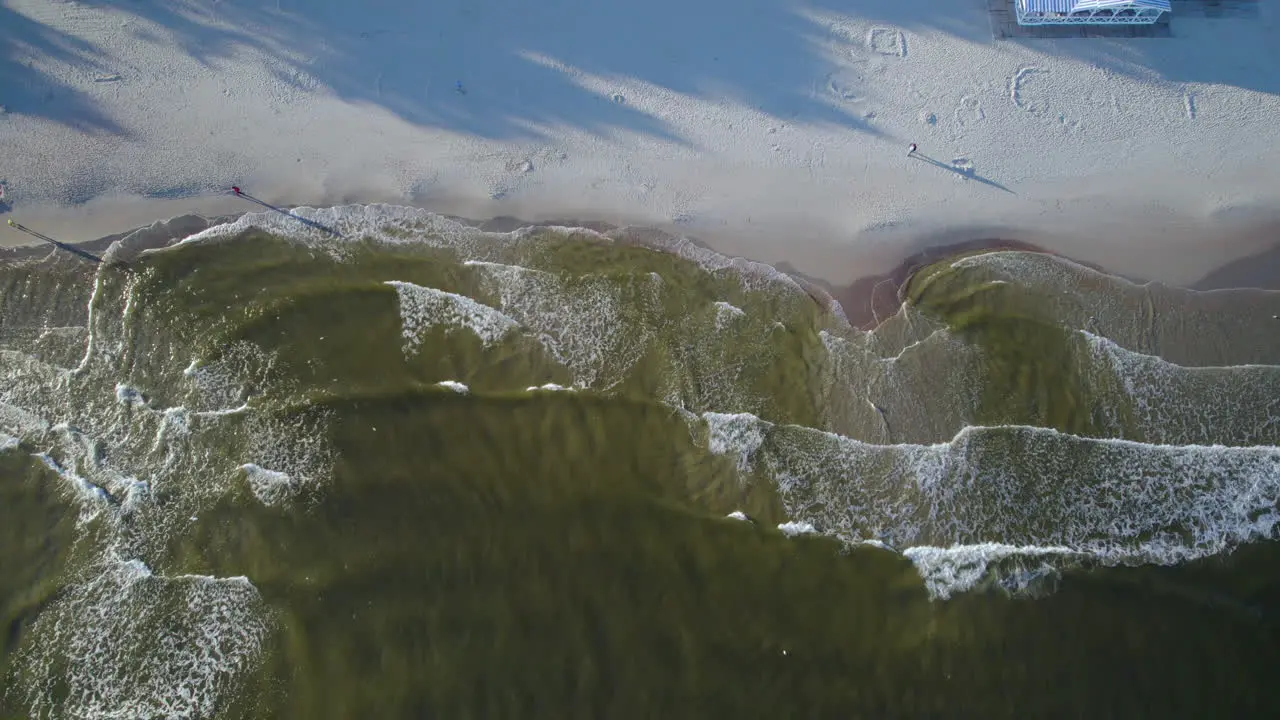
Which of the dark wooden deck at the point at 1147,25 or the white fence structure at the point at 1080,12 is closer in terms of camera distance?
the white fence structure at the point at 1080,12

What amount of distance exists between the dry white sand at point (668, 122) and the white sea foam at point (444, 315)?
1292mm

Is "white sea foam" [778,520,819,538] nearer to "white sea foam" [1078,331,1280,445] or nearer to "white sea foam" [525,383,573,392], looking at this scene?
"white sea foam" [525,383,573,392]

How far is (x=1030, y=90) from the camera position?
10047 mm

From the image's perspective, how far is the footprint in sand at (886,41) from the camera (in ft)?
33.1

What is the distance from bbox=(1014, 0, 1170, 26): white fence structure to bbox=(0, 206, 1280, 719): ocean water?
3.43m

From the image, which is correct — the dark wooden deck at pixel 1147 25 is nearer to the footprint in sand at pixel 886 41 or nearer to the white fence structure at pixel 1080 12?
the white fence structure at pixel 1080 12

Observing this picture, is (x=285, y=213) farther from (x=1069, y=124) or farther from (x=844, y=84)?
(x=1069, y=124)

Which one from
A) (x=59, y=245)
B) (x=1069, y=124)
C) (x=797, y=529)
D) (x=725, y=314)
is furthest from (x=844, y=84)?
(x=59, y=245)

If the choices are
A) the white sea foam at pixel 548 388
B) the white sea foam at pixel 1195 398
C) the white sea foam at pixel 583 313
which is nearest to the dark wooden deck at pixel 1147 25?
the white sea foam at pixel 1195 398

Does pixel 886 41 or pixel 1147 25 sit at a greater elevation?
pixel 1147 25

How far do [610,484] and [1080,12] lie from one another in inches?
349

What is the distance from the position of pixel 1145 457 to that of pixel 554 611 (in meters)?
7.38

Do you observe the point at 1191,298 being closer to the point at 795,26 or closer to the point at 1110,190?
the point at 1110,190

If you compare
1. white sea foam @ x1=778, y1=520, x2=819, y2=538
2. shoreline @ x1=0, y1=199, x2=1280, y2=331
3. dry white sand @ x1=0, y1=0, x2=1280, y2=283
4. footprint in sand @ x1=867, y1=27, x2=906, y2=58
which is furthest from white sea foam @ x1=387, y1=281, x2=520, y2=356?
footprint in sand @ x1=867, y1=27, x2=906, y2=58
